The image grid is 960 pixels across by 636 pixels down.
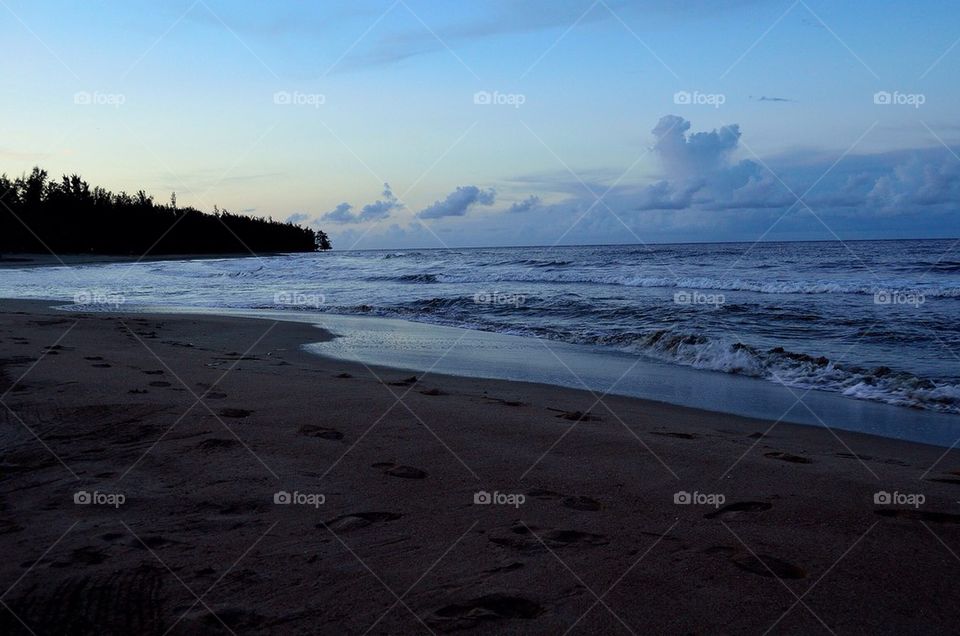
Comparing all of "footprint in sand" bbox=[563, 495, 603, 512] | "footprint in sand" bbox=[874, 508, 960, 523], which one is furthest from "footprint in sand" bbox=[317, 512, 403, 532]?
"footprint in sand" bbox=[874, 508, 960, 523]

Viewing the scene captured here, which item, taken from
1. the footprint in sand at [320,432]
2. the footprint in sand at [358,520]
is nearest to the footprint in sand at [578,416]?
the footprint in sand at [320,432]

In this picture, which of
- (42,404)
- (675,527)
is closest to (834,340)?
(675,527)

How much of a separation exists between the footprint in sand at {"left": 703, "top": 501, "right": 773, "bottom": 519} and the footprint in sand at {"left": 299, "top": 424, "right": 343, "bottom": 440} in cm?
266

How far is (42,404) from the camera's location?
5.65 m

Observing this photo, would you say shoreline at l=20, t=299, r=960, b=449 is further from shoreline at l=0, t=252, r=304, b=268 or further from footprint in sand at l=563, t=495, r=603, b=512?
shoreline at l=0, t=252, r=304, b=268

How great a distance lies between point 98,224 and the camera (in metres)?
69.4

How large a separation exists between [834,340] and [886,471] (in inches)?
327

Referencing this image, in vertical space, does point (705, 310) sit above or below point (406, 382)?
above

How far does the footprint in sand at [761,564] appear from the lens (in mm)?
2996

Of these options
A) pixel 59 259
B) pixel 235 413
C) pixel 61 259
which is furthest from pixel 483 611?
pixel 61 259

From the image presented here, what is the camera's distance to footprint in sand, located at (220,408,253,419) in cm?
558

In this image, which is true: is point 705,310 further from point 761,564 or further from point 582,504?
point 761,564

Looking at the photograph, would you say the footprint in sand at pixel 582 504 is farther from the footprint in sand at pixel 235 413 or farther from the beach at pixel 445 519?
the footprint in sand at pixel 235 413

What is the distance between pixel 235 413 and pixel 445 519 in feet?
9.33
